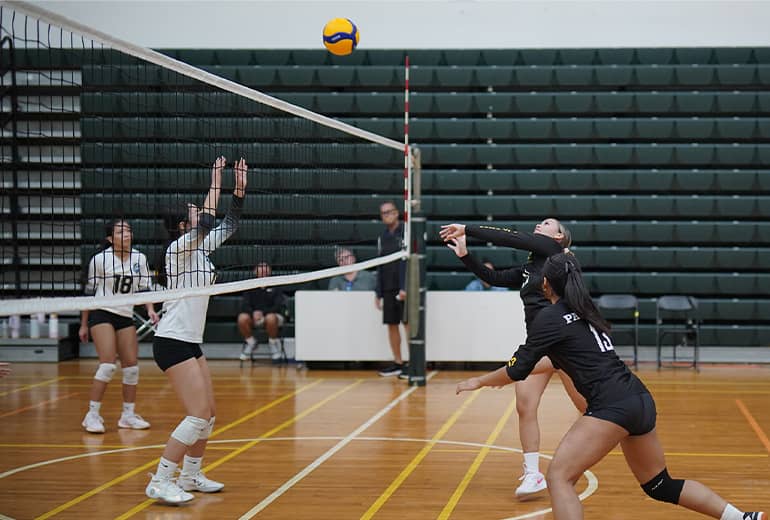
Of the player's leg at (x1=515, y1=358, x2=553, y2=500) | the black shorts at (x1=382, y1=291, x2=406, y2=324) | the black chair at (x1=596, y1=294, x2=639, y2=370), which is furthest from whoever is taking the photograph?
the black chair at (x1=596, y1=294, x2=639, y2=370)

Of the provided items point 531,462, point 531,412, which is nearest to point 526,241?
point 531,412

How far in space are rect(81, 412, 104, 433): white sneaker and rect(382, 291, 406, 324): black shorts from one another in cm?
422

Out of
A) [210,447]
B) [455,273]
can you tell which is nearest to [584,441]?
[210,447]

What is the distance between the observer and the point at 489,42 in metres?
14.4

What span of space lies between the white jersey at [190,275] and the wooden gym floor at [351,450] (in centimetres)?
97

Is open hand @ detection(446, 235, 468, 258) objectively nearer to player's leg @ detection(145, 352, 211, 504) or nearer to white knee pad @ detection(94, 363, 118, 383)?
player's leg @ detection(145, 352, 211, 504)

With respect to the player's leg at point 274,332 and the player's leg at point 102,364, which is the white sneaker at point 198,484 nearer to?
the player's leg at point 102,364

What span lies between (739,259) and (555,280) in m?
10.0

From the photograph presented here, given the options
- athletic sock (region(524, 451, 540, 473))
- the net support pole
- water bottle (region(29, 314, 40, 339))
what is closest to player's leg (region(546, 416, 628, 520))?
athletic sock (region(524, 451, 540, 473))

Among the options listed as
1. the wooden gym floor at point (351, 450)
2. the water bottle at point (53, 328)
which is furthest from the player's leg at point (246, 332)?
the water bottle at point (53, 328)

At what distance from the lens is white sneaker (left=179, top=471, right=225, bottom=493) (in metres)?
6.19

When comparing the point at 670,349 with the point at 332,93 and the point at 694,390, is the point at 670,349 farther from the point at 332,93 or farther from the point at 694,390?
the point at 332,93

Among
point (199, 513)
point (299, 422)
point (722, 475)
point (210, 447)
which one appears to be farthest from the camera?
point (299, 422)

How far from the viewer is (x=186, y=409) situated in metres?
5.85
